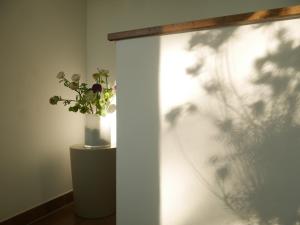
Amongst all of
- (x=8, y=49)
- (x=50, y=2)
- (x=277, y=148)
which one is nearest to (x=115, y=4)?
(x=50, y=2)

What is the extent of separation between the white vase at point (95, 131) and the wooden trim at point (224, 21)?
785 mm

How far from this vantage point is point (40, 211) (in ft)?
6.32

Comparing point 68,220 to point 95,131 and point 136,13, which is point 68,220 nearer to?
point 95,131

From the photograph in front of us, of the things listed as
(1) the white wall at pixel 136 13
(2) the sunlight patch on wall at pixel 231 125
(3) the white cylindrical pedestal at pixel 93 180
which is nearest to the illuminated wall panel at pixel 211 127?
(2) the sunlight patch on wall at pixel 231 125

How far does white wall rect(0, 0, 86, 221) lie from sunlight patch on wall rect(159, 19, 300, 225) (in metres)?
1.14

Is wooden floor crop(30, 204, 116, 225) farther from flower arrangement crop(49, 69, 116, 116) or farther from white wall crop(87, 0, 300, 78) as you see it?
white wall crop(87, 0, 300, 78)

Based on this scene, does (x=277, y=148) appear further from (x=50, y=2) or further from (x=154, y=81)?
(x=50, y=2)

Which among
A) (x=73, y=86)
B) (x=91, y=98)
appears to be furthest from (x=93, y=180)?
(x=73, y=86)

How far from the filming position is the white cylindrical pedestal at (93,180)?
1.83 metres

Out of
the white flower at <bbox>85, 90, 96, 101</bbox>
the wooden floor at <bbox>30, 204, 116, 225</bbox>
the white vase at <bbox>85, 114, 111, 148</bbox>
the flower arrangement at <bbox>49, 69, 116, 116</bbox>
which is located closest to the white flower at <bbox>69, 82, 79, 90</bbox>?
the flower arrangement at <bbox>49, 69, 116, 116</bbox>

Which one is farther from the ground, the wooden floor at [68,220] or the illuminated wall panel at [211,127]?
the illuminated wall panel at [211,127]

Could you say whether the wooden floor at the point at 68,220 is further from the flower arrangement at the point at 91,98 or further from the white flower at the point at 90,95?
the white flower at the point at 90,95

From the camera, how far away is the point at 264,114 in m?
0.99

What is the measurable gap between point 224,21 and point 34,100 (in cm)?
149
